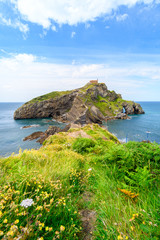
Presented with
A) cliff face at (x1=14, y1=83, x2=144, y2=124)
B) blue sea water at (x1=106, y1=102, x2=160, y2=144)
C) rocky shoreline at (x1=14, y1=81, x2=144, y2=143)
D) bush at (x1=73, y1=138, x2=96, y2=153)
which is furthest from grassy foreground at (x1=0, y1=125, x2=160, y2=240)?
cliff face at (x1=14, y1=83, x2=144, y2=124)

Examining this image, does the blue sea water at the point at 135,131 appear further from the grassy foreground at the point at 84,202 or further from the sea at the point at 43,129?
the grassy foreground at the point at 84,202

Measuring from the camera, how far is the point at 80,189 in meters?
3.59

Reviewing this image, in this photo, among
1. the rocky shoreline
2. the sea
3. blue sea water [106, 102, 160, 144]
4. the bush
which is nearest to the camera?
the bush

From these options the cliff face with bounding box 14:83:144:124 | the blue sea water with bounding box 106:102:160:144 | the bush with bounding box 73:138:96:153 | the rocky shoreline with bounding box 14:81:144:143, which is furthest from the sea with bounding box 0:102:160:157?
the cliff face with bounding box 14:83:144:124

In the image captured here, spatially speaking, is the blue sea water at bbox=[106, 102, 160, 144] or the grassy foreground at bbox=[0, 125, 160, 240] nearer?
the grassy foreground at bbox=[0, 125, 160, 240]

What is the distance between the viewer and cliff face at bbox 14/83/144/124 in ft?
250

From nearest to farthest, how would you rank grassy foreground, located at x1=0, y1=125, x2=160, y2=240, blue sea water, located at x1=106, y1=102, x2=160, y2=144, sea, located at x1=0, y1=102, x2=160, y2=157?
grassy foreground, located at x1=0, y1=125, x2=160, y2=240, sea, located at x1=0, y1=102, x2=160, y2=157, blue sea water, located at x1=106, y1=102, x2=160, y2=144

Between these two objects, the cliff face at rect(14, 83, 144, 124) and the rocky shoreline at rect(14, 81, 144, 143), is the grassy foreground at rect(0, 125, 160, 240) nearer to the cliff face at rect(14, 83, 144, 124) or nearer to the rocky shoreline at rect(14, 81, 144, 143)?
the rocky shoreline at rect(14, 81, 144, 143)

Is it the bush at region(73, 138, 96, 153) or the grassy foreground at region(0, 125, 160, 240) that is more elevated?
the grassy foreground at region(0, 125, 160, 240)

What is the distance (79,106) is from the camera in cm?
7512

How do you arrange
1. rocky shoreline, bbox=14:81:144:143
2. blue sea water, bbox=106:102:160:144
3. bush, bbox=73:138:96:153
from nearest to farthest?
bush, bbox=73:138:96:153, blue sea water, bbox=106:102:160:144, rocky shoreline, bbox=14:81:144:143

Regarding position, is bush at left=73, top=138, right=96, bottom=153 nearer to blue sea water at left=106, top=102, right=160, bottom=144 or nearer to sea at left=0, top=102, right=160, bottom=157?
sea at left=0, top=102, right=160, bottom=157

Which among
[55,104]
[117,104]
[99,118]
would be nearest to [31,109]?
[55,104]

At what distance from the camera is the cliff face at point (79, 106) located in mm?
76056
